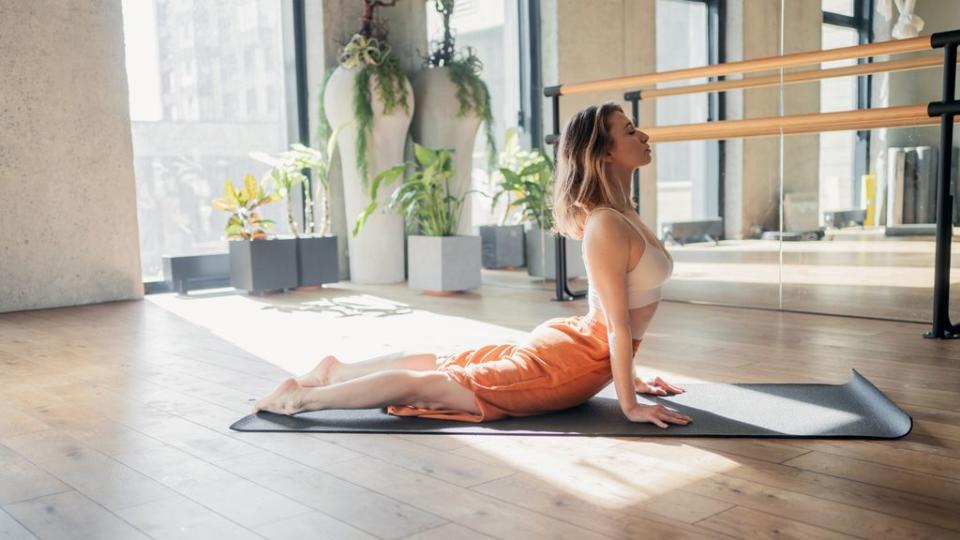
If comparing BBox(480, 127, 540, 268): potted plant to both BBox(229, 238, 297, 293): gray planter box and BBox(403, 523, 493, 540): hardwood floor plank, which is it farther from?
BBox(403, 523, 493, 540): hardwood floor plank

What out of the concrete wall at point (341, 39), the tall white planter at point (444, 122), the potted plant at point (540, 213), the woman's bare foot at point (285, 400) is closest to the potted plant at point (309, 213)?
the concrete wall at point (341, 39)

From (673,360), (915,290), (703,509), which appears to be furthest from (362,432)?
(915,290)

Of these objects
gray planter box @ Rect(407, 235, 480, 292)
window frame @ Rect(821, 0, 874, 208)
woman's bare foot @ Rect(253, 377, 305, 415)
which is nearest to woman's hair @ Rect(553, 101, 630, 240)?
woman's bare foot @ Rect(253, 377, 305, 415)

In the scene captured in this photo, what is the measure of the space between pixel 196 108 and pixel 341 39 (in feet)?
3.14

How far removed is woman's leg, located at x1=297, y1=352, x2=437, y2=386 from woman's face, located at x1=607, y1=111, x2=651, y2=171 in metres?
0.65

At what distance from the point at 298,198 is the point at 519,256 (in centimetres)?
148

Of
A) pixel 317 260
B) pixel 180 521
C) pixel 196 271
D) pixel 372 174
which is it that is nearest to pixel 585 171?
pixel 180 521

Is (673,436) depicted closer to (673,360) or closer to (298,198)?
(673,360)

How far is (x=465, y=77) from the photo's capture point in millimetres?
5484

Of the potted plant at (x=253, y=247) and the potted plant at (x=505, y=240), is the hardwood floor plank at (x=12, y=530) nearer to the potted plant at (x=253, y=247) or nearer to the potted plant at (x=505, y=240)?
the potted plant at (x=253, y=247)

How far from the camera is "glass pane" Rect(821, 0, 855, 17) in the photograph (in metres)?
3.74

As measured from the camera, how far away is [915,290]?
357 centimetres

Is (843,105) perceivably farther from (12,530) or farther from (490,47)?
(12,530)

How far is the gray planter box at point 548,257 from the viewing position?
510 cm
